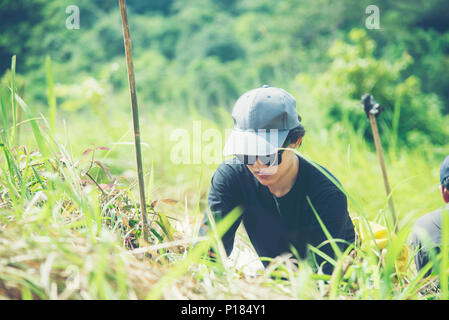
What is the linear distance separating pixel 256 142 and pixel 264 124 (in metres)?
0.07

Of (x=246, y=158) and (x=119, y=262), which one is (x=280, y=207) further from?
(x=119, y=262)

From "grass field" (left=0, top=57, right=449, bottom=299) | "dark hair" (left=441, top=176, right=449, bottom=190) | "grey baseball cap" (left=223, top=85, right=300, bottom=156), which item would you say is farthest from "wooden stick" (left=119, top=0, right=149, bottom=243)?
"dark hair" (left=441, top=176, right=449, bottom=190)

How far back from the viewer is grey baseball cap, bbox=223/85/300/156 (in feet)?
3.98

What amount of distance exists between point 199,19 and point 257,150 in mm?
12319

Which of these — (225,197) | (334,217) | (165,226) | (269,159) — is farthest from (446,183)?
(165,226)

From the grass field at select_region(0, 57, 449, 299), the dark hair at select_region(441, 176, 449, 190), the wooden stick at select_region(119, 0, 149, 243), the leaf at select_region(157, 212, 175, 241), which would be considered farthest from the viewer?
the dark hair at select_region(441, 176, 449, 190)

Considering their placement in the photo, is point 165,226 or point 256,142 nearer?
point 165,226

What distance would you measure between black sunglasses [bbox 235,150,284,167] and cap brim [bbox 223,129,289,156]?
23 millimetres

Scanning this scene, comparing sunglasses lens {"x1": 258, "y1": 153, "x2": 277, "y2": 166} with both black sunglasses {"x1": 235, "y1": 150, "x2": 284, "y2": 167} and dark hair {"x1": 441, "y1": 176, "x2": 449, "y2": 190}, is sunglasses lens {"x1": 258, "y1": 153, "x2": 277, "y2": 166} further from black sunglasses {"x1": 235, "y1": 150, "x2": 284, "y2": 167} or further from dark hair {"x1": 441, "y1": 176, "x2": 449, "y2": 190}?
dark hair {"x1": 441, "y1": 176, "x2": 449, "y2": 190}

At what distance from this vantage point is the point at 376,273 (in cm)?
74

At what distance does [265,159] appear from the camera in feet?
4.08

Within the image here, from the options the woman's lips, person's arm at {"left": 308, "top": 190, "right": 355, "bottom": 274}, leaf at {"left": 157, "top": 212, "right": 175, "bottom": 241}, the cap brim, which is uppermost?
the cap brim
